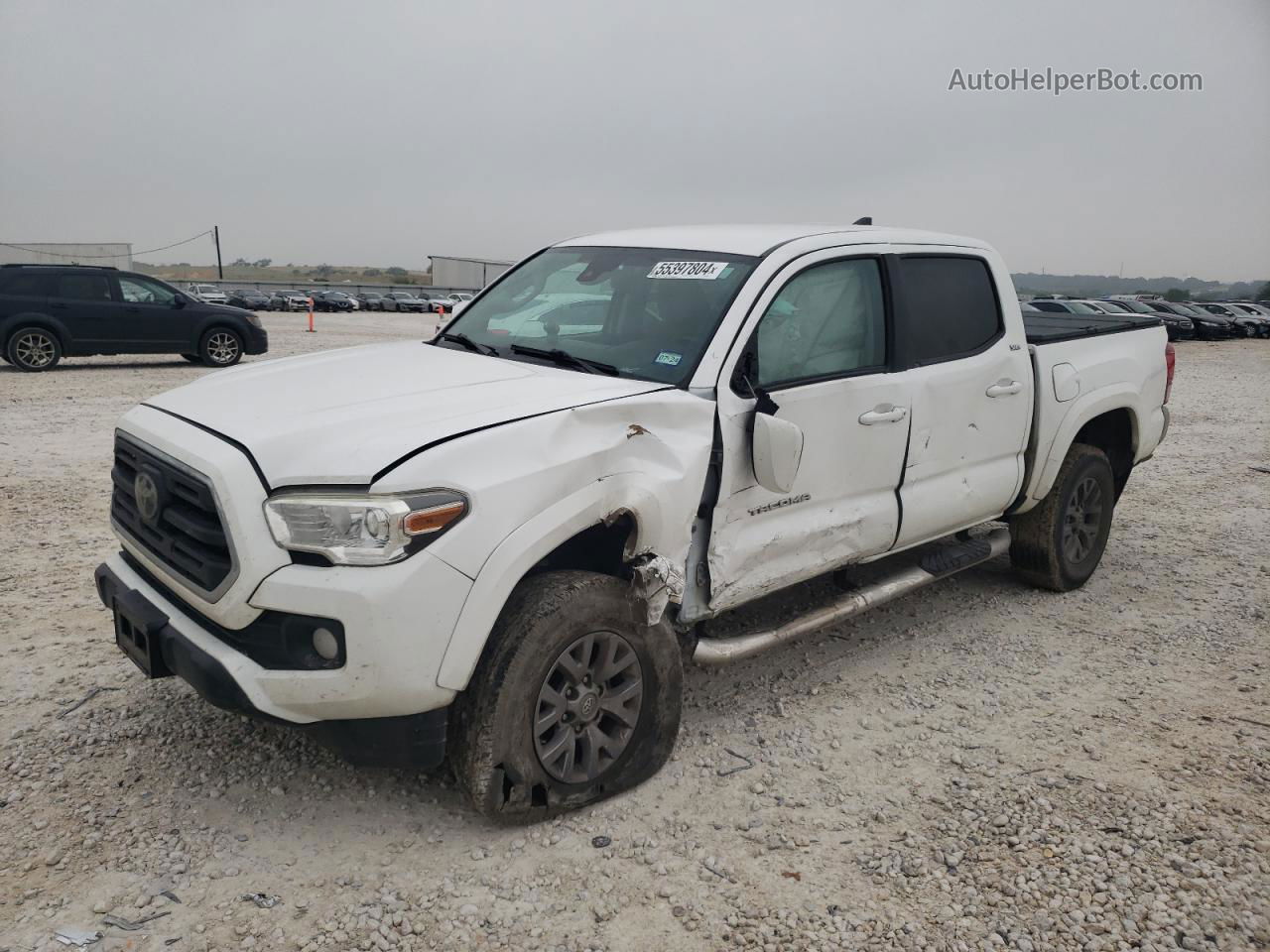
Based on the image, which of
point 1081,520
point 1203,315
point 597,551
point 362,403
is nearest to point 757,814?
point 597,551

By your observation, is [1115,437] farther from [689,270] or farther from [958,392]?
[689,270]

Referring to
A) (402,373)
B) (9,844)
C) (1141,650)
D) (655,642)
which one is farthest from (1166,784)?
(9,844)

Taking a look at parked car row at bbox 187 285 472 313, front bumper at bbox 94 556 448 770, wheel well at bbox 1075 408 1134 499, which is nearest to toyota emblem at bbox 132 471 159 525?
front bumper at bbox 94 556 448 770

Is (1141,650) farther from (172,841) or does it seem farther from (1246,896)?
(172,841)

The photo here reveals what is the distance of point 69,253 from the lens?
67625 millimetres

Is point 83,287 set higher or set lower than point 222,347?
higher

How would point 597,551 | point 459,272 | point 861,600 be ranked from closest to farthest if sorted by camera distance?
point 597,551
point 861,600
point 459,272

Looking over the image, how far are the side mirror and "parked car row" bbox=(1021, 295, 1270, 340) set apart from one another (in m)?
28.7

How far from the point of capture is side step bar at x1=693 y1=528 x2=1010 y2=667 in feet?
11.7

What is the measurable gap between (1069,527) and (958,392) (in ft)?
5.41

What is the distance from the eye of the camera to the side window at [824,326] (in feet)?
12.0

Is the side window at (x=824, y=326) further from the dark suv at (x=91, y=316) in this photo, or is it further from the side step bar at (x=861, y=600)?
the dark suv at (x=91, y=316)

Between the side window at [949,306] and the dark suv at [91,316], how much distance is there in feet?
44.4

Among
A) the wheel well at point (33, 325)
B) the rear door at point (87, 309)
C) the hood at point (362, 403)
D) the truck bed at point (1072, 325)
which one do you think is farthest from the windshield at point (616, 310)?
the wheel well at point (33, 325)
